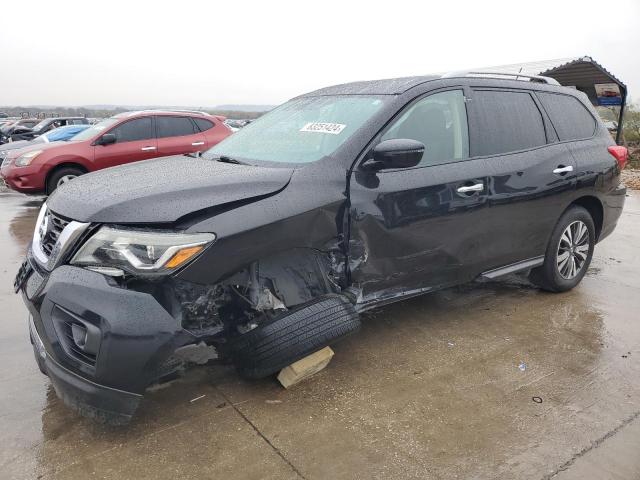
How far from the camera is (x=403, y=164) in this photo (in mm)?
2924

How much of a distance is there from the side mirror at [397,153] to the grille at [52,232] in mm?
1643

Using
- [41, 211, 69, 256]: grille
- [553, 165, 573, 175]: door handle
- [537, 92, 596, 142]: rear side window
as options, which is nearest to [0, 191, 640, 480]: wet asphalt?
[41, 211, 69, 256]: grille

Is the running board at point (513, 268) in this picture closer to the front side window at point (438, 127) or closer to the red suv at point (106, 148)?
the front side window at point (438, 127)

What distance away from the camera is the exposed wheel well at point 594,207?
14.5 feet

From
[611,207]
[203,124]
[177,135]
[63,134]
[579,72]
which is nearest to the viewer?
[611,207]

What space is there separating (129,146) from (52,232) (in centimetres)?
664

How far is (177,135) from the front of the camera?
9188mm

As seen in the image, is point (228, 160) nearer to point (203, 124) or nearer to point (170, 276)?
point (170, 276)

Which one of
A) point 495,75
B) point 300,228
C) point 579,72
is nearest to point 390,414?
point 300,228

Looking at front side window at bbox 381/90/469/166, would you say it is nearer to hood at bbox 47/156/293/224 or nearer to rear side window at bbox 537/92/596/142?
hood at bbox 47/156/293/224

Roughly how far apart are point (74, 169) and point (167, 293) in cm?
717

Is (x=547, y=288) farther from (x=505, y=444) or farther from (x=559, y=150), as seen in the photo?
(x=505, y=444)

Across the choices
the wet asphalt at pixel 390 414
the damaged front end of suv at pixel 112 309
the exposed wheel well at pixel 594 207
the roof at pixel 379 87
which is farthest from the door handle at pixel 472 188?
the damaged front end of suv at pixel 112 309

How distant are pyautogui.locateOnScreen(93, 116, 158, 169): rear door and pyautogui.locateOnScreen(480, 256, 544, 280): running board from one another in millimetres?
6573
